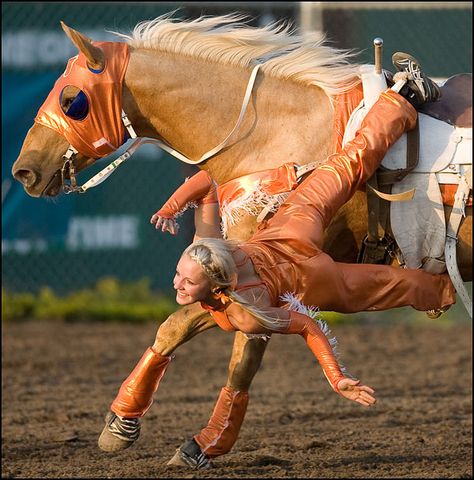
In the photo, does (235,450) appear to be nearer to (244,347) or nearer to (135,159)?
(244,347)

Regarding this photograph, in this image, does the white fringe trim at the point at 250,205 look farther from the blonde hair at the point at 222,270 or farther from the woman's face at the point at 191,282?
the woman's face at the point at 191,282

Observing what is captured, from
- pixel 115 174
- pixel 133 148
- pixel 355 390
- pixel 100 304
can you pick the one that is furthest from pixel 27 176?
pixel 100 304

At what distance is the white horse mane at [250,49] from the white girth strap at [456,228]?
1.91 feet

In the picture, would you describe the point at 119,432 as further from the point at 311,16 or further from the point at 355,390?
the point at 311,16

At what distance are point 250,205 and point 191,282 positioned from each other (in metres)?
0.65

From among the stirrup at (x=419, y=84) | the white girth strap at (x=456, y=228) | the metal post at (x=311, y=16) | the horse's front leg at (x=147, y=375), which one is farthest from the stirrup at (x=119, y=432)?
the metal post at (x=311, y=16)

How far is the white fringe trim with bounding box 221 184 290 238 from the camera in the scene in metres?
4.39

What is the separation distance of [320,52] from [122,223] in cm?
509

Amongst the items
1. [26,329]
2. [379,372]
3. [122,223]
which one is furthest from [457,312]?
[26,329]

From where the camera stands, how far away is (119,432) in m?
4.66

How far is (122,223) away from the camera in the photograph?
31.3 ft

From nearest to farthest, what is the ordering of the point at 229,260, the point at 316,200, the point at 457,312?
the point at 229,260
the point at 316,200
the point at 457,312

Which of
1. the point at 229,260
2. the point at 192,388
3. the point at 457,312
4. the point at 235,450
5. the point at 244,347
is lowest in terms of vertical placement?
the point at 457,312

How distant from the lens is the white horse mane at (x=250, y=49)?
459 cm
